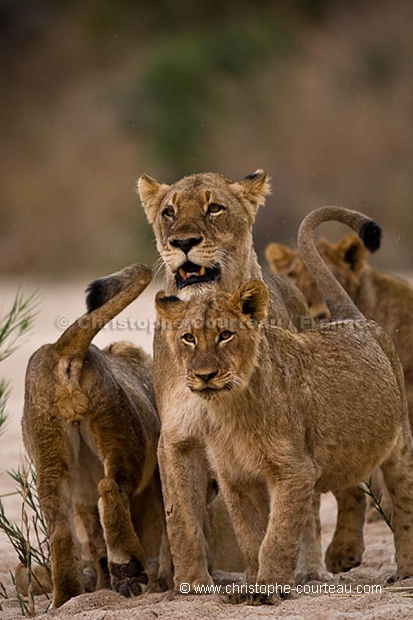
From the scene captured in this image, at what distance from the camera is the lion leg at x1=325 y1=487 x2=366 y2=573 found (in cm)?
664

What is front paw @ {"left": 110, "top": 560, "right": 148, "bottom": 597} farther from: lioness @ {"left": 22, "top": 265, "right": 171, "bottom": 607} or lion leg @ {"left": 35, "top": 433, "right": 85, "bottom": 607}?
lion leg @ {"left": 35, "top": 433, "right": 85, "bottom": 607}

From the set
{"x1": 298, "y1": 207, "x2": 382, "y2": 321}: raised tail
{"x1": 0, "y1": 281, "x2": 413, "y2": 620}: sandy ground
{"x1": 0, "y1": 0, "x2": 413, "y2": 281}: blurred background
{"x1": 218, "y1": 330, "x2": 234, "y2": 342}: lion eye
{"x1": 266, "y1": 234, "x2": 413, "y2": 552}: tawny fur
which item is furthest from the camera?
{"x1": 0, "y1": 0, "x2": 413, "y2": 281}: blurred background

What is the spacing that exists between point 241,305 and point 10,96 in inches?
1011

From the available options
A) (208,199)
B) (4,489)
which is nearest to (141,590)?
(208,199)

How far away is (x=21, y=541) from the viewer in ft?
19.2

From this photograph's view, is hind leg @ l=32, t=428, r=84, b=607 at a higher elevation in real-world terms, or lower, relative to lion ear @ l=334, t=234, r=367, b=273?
lower

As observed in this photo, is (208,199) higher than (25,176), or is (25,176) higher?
(25,176)

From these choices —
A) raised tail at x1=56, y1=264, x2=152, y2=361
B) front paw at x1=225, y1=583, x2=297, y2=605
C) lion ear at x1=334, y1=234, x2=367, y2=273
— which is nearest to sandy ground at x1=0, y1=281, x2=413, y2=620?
front paw at x1=225, y1=583, x2=297, y2=605

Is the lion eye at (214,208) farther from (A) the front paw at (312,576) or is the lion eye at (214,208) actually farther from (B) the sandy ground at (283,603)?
(A) the front paw at (312,576)

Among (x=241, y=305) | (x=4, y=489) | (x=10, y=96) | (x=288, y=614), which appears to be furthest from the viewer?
(x=10, y=96)

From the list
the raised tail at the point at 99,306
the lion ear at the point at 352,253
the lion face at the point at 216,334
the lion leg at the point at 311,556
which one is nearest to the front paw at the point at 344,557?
the lion leg at the point at 311,556

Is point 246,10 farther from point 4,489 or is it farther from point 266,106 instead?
point 4,489

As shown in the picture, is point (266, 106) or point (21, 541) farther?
point (266, 106)

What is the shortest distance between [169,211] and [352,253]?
107 inches
